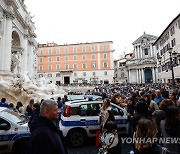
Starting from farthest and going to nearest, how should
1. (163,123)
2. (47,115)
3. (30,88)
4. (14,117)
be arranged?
1. (30,88)
2. (14,117)
3. (163,123)
4. (47,115)

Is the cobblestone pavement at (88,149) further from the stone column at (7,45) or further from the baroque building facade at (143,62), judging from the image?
the baroque building facade at (143,62)

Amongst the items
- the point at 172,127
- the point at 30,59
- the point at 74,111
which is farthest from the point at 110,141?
the point at 30,59

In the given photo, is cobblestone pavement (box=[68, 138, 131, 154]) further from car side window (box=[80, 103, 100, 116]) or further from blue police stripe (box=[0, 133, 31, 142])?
blue police stripe (box=[0, 133, 31, 142])

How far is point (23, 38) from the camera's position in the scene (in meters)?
34.0

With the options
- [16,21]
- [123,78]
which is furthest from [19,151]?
[123,78]

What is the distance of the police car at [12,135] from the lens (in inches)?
196

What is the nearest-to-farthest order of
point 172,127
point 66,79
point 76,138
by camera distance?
1. point 172,127
2. point 76,138
3. point 66,79

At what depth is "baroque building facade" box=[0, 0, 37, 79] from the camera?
23.8 meters

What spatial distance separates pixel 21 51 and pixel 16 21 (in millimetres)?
5323

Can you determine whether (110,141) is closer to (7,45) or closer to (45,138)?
(45,138)

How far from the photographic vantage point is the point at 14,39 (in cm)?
3262

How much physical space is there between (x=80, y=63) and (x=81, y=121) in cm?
5732

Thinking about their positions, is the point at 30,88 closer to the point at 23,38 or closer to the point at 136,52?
the point at 23,38

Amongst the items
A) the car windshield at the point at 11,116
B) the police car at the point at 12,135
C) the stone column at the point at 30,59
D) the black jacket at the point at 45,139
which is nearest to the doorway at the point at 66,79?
the stone column at the point at 30,59
